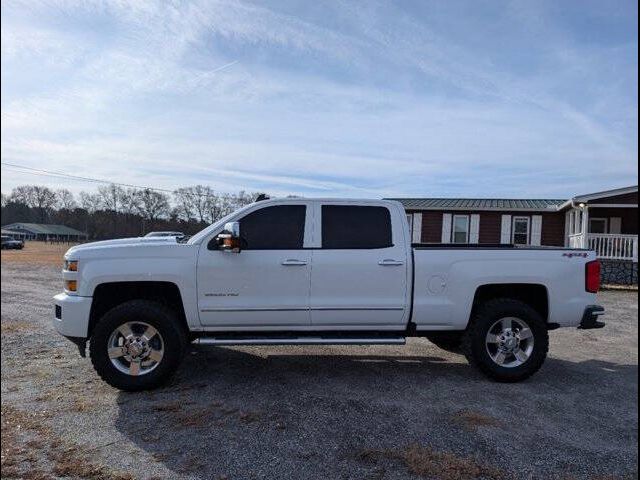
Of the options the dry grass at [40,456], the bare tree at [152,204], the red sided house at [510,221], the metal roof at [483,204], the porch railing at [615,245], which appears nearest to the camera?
the dry grass at [40,456]

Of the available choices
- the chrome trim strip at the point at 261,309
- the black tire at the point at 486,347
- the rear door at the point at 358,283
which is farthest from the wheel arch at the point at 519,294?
the chrome trim strip at the point at 261,309

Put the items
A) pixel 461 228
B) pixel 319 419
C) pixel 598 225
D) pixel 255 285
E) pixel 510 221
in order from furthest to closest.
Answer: pixel 461 228 < pixel 510 221 < pixel 598 225 < pixel 255 285 < pixel 319 419

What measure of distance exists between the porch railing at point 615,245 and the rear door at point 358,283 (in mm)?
17467


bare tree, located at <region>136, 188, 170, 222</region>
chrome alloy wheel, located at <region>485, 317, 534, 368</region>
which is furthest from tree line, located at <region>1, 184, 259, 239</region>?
chrome alloy wheel, located at <region>485, 317, 534, 368</region>

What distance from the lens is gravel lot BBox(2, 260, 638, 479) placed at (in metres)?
3.21

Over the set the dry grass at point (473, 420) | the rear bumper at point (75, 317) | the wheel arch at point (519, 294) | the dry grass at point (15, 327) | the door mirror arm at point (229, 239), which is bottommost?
the dry grass at point (15, 327)

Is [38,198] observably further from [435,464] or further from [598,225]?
[598,225]

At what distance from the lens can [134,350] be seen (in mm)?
4715

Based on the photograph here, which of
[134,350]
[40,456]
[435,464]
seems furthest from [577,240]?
[40,456]

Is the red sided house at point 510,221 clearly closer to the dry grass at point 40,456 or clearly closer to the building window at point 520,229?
the building window at point 520,229

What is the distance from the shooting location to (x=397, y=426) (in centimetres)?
387

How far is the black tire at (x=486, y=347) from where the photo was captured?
5086 millimetres

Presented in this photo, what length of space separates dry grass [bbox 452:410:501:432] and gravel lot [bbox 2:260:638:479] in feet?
0.06

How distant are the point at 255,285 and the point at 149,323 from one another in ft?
3.75
